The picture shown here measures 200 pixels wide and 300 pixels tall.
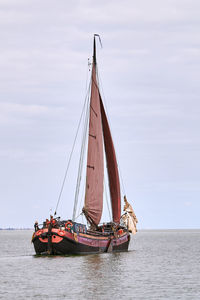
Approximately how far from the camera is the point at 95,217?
69.4 metres

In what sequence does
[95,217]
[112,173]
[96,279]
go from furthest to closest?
[112,173] → [95,217] → [96,279]

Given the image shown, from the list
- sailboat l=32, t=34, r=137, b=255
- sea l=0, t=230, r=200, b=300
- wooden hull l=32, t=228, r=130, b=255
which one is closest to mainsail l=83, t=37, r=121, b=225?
sailboat l=32, t=34, r=137, b=255

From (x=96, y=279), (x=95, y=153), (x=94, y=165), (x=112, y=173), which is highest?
(x=95, y=153)

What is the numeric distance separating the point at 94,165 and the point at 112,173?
25.1 ft

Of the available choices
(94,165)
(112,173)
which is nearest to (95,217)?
(94,165)

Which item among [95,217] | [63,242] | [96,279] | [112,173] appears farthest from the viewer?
[112,173]

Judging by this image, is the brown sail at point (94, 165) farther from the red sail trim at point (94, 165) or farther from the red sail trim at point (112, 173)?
the red sail trim at point (112, 173)

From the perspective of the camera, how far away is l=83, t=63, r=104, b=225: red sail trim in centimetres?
6869

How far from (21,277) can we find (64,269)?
5463 millimetres

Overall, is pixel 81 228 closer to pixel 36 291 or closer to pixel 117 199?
pixel 117 199

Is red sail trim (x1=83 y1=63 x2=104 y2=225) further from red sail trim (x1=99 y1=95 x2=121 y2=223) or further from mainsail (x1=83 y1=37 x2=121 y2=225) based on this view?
red sail trim (x1=99 y1=95 x2=121 y2=223)

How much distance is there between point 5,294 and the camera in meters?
38.2

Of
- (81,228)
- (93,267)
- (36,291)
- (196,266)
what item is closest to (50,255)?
(81,228)

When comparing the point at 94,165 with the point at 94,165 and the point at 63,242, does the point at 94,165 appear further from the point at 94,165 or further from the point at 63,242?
the point at 63,242
